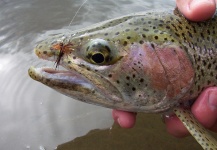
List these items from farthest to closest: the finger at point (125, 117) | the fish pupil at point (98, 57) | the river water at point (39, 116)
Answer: the river water at point (39, 116) → the finger at point (125, 117) → the fish pupil at point (98, 57)

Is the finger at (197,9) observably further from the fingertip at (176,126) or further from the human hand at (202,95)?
the fingertip at (176,126)

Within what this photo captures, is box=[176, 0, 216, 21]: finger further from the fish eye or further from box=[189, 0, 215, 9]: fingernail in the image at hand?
the fish eye

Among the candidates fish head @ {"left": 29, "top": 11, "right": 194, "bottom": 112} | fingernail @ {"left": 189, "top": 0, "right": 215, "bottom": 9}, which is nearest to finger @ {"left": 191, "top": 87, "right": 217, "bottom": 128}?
fish head @ {"left": 29, "top": 11, "right": 194, "bottom": 112}

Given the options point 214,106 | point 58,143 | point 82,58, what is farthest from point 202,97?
point 58,143

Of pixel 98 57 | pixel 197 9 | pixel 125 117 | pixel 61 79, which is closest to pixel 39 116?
pixel 125 117

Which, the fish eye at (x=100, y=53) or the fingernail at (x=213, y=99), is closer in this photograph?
the fish eye at (x=100, y=53)

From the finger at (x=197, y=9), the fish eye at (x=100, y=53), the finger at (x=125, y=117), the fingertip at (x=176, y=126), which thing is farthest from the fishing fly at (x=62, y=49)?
the fingertip at (x=176, y=126)
